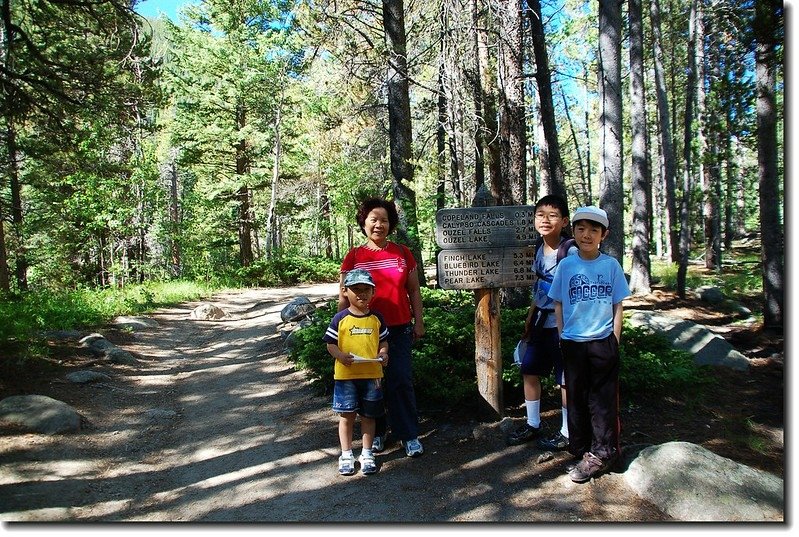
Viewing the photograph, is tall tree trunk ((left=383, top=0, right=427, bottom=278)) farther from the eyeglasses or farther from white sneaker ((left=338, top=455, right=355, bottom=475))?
white sneaker ((left=338, top=455, right=355, bottom=475))

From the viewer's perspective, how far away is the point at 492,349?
4.75m

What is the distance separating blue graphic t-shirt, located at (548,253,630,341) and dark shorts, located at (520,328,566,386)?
1.58 ft

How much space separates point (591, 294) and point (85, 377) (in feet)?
21.3

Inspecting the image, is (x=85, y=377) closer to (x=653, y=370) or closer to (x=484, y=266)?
(x=484, y=266)

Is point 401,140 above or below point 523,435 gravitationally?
above

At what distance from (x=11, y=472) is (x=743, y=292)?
17512 mm

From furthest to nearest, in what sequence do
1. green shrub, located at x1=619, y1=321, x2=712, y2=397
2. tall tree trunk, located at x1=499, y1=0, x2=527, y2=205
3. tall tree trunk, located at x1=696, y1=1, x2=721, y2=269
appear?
tall tree trunk, located at x1=696, y1=1, x2=721, y2=269
tall tree trunk, located at x1=499, y1=0, x2=527, y2=205
green shrub, located at x1=619, y1=321, x2=712, y2=397

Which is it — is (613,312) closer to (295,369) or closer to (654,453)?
(654,453)

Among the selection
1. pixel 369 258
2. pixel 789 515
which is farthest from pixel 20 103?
pixel 789 515

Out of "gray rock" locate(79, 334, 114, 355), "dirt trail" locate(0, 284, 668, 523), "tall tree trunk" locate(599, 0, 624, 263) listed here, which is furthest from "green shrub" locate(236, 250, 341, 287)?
"tall tree trunk" locate(599, 0, 624, 263)

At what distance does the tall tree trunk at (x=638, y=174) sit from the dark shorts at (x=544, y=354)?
11.1 meters

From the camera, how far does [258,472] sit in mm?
4328

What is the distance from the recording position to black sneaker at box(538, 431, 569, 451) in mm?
4211

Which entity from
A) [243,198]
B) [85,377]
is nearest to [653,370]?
[85,377]
